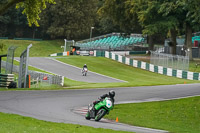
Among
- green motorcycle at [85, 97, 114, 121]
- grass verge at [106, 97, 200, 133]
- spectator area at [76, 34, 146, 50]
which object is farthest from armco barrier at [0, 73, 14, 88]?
spectator area at [76, 34, 146, 50]

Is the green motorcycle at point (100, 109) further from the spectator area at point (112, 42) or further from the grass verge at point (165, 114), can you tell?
the spectator area at point (112, 42)

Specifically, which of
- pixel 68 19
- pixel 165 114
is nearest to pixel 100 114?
pixel 165 114

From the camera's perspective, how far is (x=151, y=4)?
57.2 meters

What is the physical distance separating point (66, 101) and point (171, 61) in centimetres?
2774

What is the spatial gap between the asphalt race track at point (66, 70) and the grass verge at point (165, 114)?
1924cm

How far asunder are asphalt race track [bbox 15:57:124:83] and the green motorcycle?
23.4 meters

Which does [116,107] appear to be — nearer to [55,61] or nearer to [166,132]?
[166,132]

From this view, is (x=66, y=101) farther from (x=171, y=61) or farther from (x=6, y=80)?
(x=171, y=61)

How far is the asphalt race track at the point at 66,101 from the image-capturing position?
682 inches

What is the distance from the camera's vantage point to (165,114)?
20375mm

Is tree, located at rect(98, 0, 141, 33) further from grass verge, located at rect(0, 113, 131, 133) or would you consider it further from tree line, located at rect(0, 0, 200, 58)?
grass verge, located at rect(0, 113, 131, 133)

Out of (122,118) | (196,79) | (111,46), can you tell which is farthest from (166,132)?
(111,46)

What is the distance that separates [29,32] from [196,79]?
197 ft

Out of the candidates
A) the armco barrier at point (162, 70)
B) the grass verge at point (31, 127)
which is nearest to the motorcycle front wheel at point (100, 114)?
the grass verge at point (31, 127)
